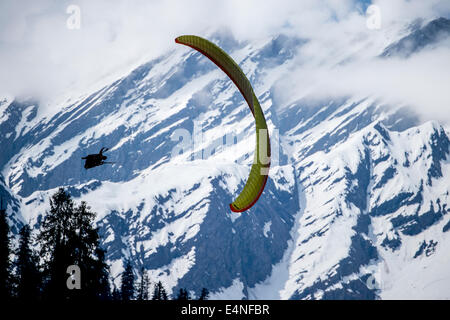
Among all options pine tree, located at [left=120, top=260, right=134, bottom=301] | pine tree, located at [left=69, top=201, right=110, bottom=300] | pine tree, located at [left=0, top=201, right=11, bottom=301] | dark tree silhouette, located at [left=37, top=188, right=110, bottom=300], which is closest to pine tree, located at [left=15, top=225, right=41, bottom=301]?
pine tree, located at [left=0, top=201, right=11, bottom=301]

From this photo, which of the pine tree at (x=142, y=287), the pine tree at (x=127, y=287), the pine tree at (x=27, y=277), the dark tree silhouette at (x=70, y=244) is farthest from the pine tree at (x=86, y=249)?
the pine tree at (x=142, y=287)

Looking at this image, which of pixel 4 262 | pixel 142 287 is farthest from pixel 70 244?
pixel 142 287

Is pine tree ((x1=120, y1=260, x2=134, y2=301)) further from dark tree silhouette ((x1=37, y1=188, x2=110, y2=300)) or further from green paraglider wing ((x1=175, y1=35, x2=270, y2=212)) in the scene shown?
green paraglider wing ((x1=175, y1=35, x2=270, y2=212))

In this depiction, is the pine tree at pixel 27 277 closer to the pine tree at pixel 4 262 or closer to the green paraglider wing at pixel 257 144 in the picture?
the pine tree at pixel 4 262

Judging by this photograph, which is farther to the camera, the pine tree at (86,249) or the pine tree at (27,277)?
the pine tree at (27,277)

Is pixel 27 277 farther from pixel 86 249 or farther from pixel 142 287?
pixel 142 287

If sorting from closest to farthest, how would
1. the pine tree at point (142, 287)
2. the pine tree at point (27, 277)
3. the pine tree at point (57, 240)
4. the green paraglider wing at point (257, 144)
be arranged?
1. the green paraglider wing at point (257, 144)
2. the pine tree at point (57, 240)
3. the pine tree at point (27, 277)
4. the pine tree at point (142, 287)

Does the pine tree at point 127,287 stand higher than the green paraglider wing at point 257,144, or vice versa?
the green paraglider wing at point 257,144
